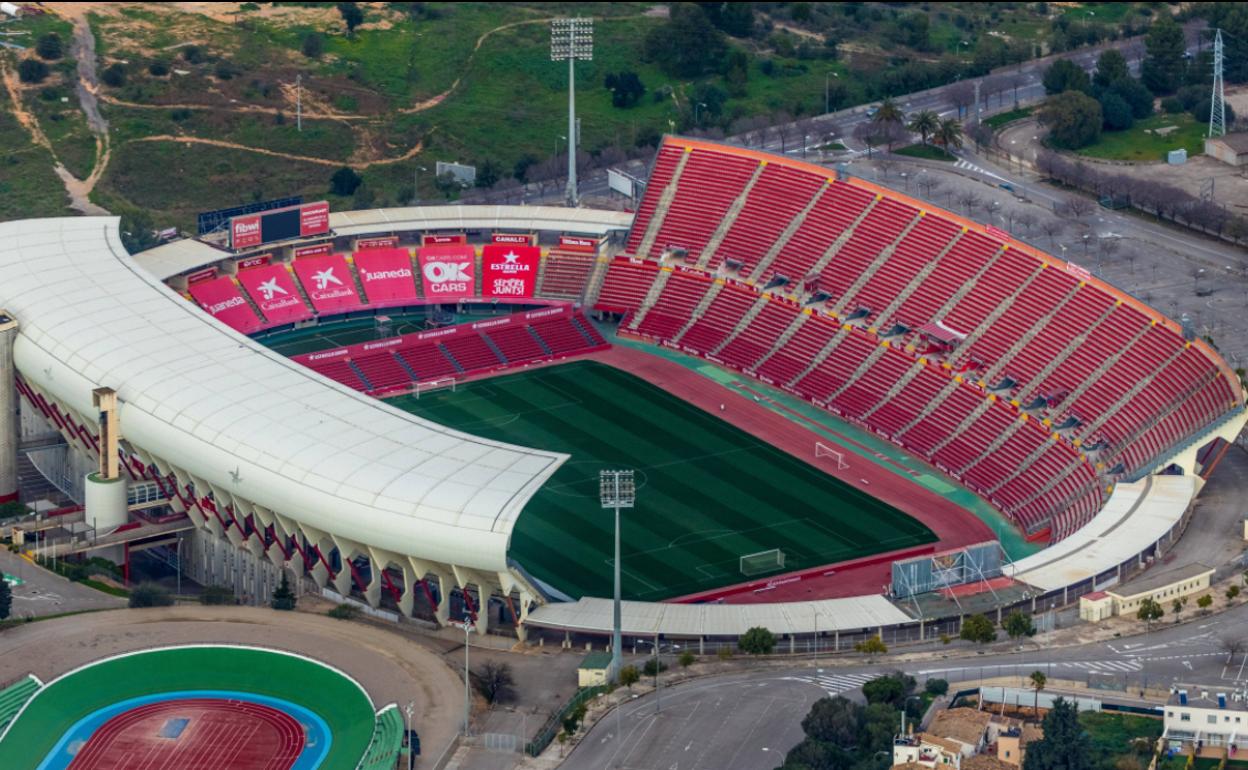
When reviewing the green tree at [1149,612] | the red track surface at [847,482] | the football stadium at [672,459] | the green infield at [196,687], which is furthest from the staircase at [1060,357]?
the green infield at [196,687]

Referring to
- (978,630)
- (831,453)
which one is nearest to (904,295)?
(831,453)

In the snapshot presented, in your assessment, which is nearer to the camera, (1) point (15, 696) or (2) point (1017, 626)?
(1) point (15, 696)

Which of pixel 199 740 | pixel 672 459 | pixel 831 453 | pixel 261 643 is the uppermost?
pixel 261 643

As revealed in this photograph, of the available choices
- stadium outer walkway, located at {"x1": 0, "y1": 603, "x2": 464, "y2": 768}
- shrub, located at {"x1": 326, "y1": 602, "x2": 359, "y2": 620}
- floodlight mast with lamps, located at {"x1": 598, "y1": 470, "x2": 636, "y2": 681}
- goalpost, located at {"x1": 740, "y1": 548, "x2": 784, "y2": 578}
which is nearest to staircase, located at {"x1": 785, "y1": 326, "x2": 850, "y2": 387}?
goalpost, located at {"x1": 740, "y1": 548, "x2": 784, "y2": 578}

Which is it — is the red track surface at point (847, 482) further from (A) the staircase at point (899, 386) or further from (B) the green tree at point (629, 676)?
(B) the green tree at point (629, 676)

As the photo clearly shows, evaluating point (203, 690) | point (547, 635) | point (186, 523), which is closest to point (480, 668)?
point (547, 635)

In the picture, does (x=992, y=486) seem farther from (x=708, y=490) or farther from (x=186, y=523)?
(x=186, y=523)

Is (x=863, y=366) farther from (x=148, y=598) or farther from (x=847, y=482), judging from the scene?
(x=148, y=598)
